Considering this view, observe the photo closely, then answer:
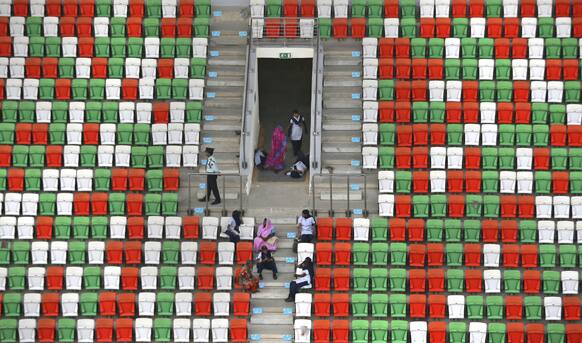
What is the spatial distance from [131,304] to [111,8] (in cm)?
817

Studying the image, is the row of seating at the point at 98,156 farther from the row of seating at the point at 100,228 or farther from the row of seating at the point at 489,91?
the row of seating at the point at 489,91

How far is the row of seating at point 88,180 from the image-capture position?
35.2 metres

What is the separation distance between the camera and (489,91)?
36438mm

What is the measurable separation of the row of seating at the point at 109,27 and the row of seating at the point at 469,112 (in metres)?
4.57

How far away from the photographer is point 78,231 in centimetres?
3441

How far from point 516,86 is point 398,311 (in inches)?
249

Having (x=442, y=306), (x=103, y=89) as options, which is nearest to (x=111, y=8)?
(x=103, y=89)

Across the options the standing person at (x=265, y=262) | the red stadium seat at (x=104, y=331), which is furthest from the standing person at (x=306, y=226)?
the red stadium seat at (x=104, y=331)

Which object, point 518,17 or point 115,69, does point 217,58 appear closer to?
point 115,69

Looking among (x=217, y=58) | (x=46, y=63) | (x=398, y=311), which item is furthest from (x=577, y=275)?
(x=46, y=63)

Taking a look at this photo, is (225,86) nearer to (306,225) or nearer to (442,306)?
(306,225)

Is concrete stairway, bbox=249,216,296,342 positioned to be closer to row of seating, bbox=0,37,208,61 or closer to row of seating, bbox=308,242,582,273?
row of seating, bbox=308,242,582,273

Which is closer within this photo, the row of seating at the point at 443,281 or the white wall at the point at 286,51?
the row of seating at the point at 443,281

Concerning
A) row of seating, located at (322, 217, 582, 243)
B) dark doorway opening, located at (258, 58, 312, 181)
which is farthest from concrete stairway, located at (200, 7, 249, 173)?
row of seating, located at (322, 217, 582, 243)
